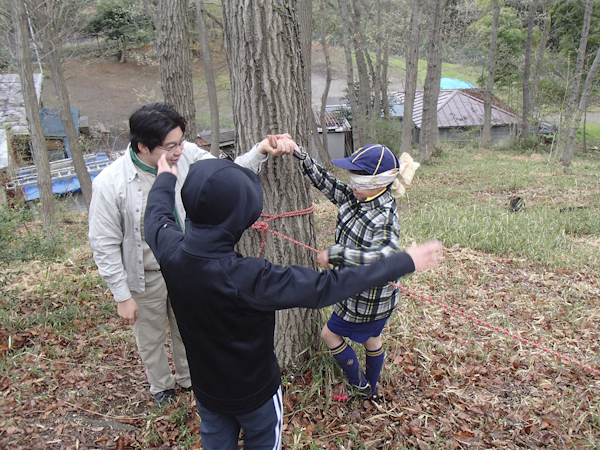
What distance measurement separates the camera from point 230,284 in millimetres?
1556

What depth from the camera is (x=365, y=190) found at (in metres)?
2.54

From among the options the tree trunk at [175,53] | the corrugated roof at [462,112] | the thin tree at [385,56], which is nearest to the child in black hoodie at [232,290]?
the tree trunk at [175,53]

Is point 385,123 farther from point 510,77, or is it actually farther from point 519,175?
point 510,77

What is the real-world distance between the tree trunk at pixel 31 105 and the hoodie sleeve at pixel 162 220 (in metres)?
8.06

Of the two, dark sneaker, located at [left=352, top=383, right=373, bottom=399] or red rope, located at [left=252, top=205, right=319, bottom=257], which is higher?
red rope, located at [left=252, top=205, right=319, bottom=257]

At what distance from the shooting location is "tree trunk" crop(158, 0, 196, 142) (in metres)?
6.78

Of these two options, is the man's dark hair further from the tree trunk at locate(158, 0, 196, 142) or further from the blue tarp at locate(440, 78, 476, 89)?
the blue tarp at locate(440, 78, 476, 89)

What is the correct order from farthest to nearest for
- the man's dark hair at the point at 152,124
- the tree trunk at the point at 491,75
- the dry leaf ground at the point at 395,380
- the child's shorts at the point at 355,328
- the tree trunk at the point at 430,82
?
the tree trunk at the point at 491,75 < the tree trunk at the point at 430,82 < the dry leaf ground at the point at 395,380 < the child's shorts at the point at 355,328 < the man's dark hair at the point at 152,124

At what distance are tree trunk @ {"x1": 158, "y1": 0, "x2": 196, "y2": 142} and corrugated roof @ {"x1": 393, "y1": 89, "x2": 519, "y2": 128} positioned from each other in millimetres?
22667

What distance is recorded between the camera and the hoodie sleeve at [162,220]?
180 cm

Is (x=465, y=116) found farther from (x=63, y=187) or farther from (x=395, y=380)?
(x=395, y=380)

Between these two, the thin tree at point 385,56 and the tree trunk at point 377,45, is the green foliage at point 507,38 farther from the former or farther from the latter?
the tree trunk at point 377,45

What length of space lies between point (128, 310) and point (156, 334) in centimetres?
44

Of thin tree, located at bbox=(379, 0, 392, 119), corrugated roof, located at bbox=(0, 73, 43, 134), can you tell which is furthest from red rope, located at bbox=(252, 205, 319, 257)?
thin tree, located at bbox=(379, 0, 392, 119)
